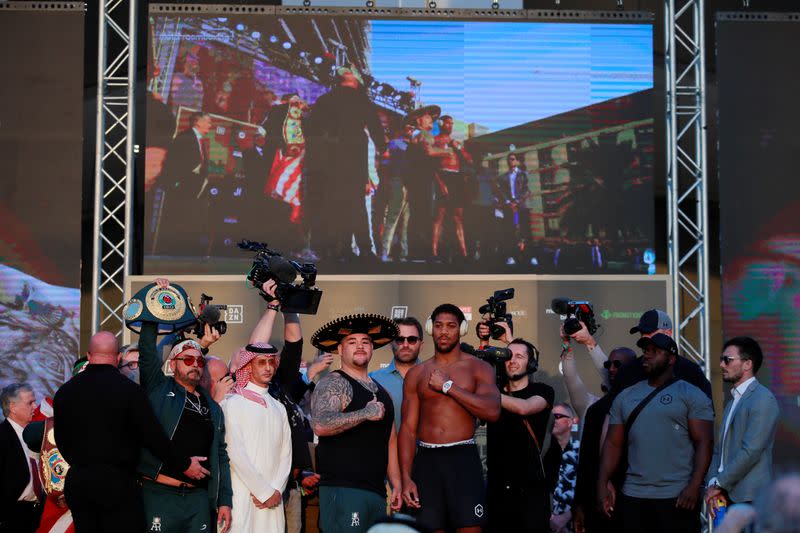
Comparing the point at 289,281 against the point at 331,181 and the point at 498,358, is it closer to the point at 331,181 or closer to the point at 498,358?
the point at 498,358

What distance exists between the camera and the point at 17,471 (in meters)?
7.75

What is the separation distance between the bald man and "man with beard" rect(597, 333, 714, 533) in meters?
2.67

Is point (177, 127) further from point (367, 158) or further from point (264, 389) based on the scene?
point (264, 389)

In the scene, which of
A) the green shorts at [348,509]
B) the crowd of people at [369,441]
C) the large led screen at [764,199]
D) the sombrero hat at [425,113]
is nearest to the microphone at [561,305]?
the crowd of people at [369,441]

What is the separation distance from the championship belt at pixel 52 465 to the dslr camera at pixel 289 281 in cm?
157

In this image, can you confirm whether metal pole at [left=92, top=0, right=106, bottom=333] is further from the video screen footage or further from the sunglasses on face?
the sunglasses on face

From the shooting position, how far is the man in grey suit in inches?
264

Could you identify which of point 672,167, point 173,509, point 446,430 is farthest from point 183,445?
point 672,167

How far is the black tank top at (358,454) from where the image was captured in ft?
21.7

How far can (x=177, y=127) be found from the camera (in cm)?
1106

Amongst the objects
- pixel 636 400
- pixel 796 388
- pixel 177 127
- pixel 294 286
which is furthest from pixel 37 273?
pixel 796 388

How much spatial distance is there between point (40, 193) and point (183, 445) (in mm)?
5322

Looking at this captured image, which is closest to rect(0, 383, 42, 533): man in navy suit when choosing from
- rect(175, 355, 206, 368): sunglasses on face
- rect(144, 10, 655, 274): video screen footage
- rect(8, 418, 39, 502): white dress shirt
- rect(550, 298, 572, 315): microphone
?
rect(8, 418, 39, 502): white dress shirt

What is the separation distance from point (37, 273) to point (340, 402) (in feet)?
17.1
